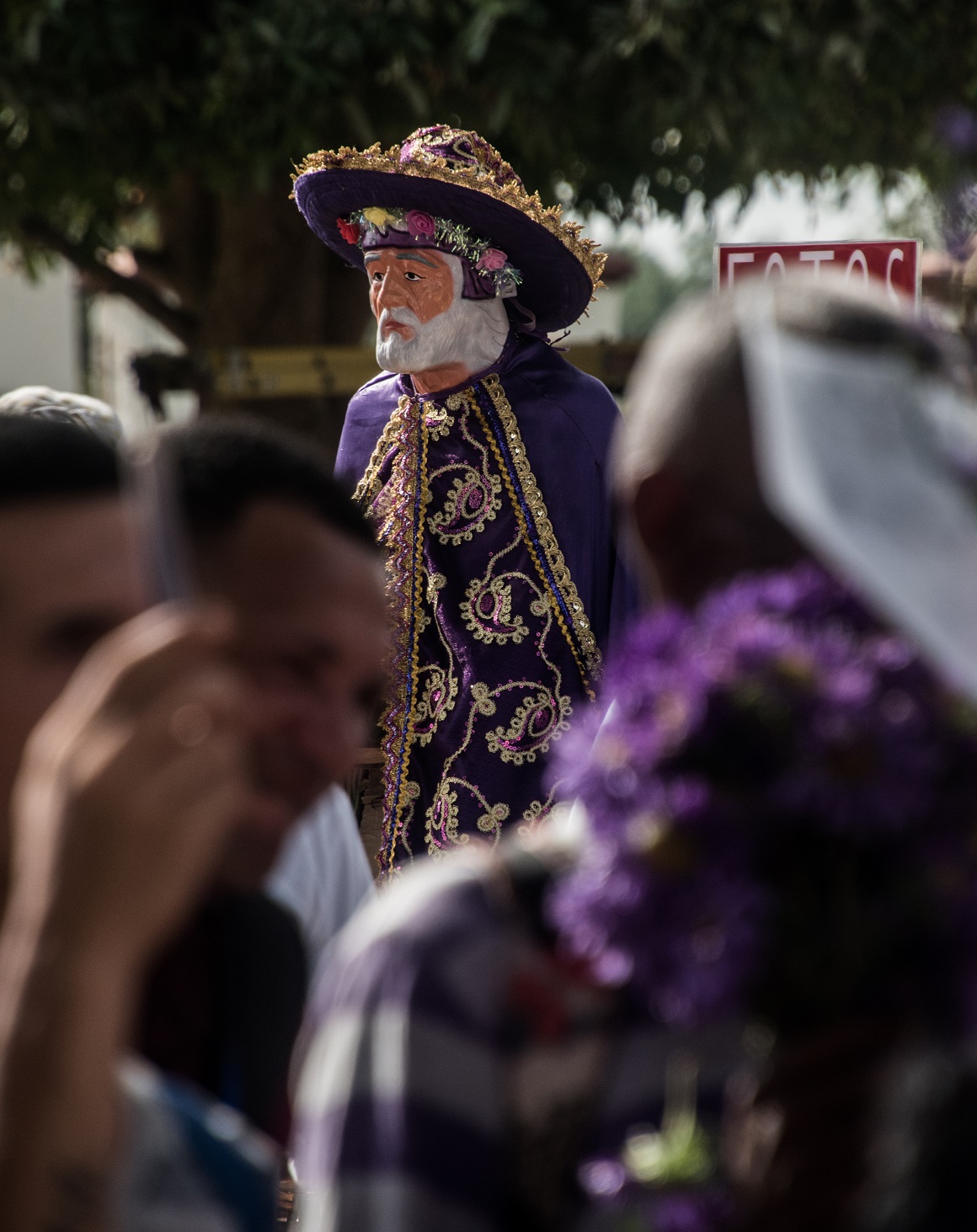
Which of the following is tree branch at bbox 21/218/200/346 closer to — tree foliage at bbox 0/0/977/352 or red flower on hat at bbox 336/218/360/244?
tree foliage at bbox 0/0/977/352

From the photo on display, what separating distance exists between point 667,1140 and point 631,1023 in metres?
0.08

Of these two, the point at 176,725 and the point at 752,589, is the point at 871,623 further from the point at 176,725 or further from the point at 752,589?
the point at 176,725

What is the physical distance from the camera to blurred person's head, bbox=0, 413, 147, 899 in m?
1.31

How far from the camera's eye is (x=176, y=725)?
3.20ft

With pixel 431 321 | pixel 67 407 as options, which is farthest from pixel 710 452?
pixel 431 321

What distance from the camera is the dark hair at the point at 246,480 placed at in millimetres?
1314

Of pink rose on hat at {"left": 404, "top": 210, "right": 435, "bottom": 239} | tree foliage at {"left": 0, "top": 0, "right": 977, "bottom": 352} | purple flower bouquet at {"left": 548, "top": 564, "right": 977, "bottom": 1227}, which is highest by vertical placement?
tree foliage at {"left": 0, "top": 0, "right": 977, "bottom": 352}

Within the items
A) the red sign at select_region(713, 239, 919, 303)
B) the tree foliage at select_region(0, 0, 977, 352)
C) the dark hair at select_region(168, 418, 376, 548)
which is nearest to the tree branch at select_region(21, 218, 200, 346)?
the tree foliage at select_region(0, 0, 977, 352)

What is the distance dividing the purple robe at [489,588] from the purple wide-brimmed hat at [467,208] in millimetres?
294

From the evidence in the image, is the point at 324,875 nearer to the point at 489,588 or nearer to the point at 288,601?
the point at 288,601

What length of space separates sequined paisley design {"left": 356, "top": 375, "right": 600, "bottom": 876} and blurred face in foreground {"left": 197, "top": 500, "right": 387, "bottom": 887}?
3.28 meters

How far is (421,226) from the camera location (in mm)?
4949

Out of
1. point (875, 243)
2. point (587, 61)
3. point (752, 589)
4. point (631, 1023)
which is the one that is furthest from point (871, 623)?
point (587, 61)

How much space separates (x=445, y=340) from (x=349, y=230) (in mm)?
569
